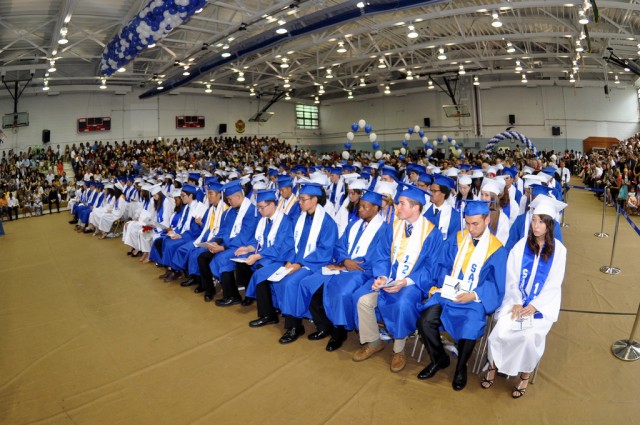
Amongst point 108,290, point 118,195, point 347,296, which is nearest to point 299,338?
point 347,296

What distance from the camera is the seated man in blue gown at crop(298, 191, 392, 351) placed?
3.85 metres

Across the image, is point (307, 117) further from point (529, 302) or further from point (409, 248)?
point (529, 302)

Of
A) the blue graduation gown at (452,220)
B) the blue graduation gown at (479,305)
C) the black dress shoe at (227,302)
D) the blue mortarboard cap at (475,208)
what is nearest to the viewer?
the blue graduation gown at (479,305)

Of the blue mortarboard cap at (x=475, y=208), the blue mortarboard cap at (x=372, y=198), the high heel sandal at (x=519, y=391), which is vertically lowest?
the high heel sandal at (x=519, y=391)

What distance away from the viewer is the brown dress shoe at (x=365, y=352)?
148 inches

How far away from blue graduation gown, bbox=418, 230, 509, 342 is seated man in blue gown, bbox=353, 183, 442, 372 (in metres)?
0.21

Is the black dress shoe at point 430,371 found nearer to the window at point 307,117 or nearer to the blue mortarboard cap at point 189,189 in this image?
the blue mortarboard cap at point 189,189

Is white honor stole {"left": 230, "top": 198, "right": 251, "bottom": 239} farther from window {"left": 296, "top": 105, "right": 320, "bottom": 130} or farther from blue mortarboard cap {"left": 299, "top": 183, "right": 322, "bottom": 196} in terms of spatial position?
window {"left": 296, "top": 105, "right": 320, "bottom": 130}

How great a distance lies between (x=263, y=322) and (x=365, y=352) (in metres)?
1.39

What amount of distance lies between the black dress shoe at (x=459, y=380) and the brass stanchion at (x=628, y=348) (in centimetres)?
156

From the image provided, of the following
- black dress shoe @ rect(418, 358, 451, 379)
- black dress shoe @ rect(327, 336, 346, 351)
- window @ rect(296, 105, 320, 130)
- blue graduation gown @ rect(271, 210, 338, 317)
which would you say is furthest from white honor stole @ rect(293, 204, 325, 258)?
window @ rect(296, 105, 320, 130)

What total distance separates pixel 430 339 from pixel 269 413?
143cm

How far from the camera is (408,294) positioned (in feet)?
11.5

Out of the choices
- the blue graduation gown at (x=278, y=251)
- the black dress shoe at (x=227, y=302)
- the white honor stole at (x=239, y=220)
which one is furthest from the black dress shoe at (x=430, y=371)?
the white honor stole at (x=239, y=220)
